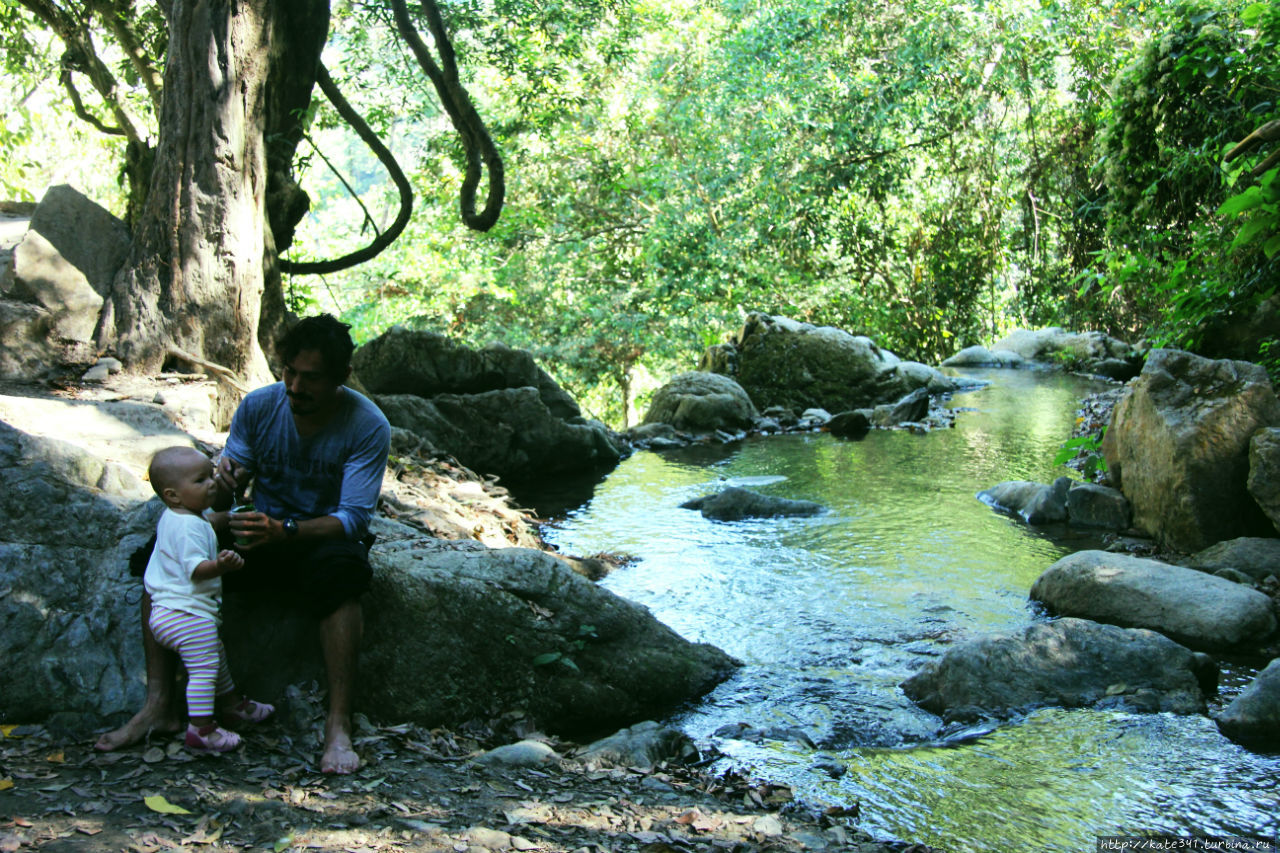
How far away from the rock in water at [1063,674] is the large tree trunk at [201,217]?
5.12 meters

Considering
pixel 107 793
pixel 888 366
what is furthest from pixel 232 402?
pixel 888 366

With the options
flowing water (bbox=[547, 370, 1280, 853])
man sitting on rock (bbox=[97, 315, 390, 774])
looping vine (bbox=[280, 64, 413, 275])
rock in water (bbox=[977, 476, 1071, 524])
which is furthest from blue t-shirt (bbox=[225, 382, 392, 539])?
rock in water (bbox=[977, 476, 1071, 524])

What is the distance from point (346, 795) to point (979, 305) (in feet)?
72.2

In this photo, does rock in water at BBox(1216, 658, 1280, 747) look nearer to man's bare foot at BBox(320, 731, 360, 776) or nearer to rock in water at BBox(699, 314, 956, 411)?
man's bare foot at BBox(320, 731, 360, 776)

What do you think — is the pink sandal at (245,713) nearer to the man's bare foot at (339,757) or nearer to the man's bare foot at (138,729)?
the man's bare foot at (138,729)

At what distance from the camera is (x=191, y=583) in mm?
3242

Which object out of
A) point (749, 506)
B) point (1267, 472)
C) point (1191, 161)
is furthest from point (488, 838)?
point (1191, 161)

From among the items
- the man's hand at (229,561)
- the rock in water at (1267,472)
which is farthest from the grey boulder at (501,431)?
the rock in water at (1267,472)

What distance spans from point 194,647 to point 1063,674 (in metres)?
3.84

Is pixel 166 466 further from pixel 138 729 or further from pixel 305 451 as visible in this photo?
pixel 138 729

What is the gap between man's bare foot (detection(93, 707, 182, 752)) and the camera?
123 inches

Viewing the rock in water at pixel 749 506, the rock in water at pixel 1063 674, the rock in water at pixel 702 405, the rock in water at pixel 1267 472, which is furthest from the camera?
the rock in water at pixel 702 405

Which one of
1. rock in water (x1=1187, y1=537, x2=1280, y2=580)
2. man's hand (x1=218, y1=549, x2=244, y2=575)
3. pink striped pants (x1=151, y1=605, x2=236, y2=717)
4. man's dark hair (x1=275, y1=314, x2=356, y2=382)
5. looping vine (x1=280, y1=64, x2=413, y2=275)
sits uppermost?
looping vine (x1=280, y1=64, x2=413, y2=275)

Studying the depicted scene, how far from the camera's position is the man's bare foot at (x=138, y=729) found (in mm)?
3134
